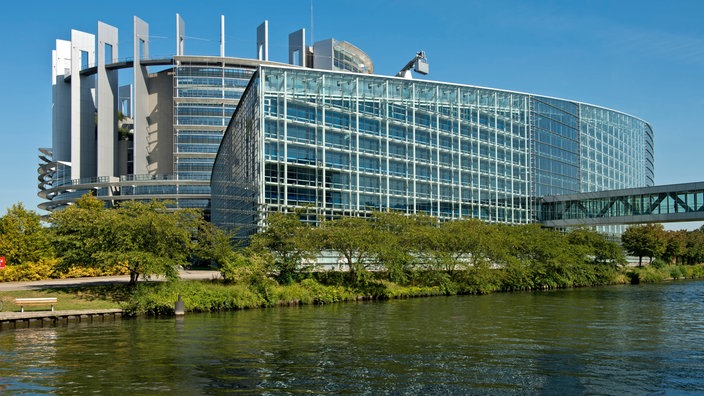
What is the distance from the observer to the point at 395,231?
6862 cm

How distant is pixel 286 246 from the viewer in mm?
57094

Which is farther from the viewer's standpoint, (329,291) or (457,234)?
(457,234)

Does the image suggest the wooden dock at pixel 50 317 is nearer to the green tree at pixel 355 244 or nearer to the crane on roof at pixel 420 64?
the green tree at pixel 355 244

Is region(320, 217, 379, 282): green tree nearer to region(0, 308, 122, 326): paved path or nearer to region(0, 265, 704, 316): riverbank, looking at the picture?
region(0, 265, 704, 316): riverbank

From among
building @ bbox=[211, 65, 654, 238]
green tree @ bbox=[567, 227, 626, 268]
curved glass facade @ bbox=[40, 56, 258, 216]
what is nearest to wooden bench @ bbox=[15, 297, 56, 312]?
building @ bbox=[211, 65, 654, 238]

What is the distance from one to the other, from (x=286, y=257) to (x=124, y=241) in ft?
48.2

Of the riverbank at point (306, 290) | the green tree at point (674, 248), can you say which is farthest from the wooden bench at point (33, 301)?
the green tree at point (674, 248)

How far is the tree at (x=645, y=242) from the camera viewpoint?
4163 inches

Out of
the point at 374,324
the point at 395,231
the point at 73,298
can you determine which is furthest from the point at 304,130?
the point at 374,324

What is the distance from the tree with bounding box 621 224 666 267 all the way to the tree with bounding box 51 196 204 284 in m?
83.4

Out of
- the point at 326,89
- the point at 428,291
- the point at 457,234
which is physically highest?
the point at 326,89

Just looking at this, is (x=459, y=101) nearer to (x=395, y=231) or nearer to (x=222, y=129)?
(x=395, y=231)

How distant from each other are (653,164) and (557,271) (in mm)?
103627

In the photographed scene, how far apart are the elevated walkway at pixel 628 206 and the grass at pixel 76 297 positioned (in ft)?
260
